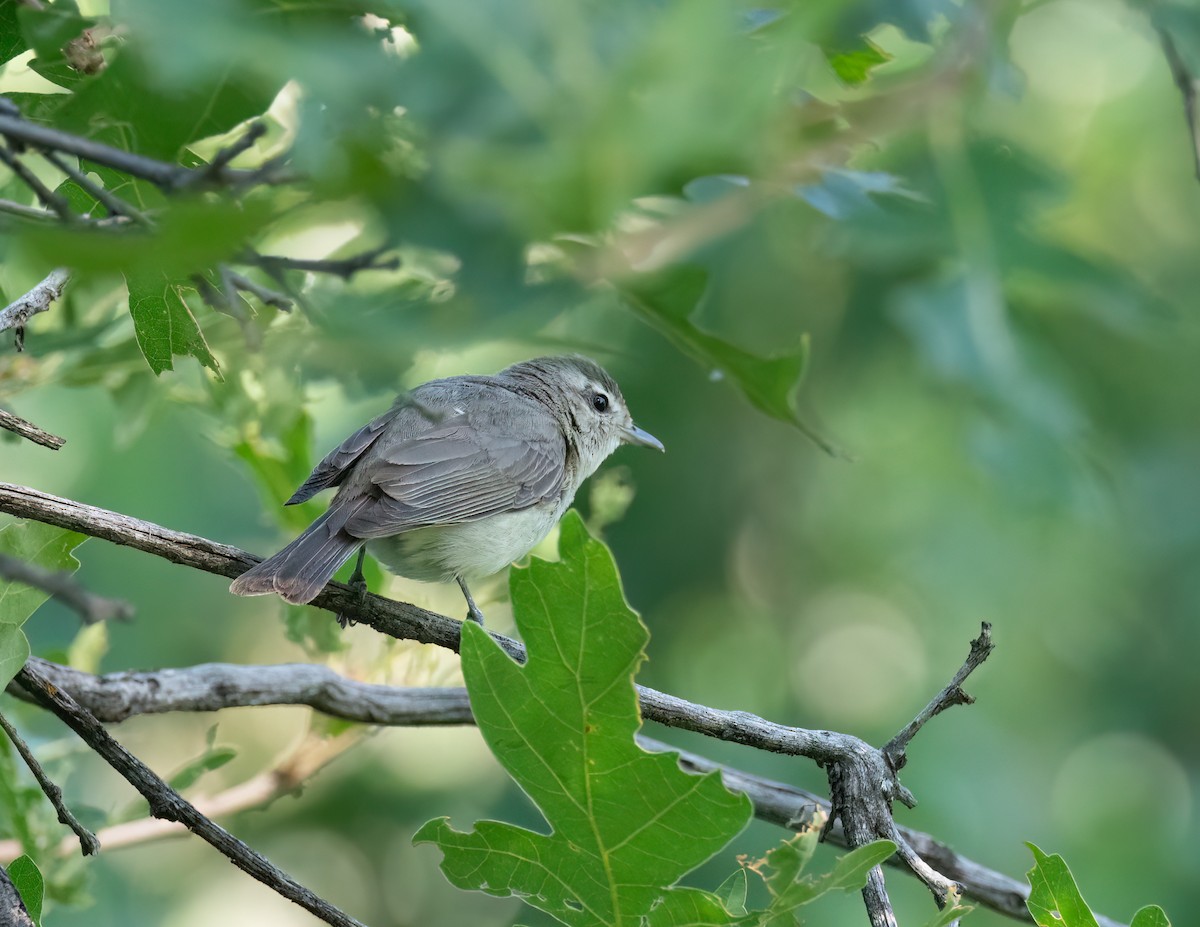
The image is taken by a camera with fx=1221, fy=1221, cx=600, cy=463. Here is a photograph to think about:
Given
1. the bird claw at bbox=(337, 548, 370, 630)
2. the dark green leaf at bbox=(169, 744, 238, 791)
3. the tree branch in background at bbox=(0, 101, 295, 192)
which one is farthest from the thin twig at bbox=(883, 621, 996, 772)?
the dark green leaf at bbox=(169, 744, 238, 791)

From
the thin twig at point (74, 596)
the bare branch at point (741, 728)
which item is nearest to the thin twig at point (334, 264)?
the thin twig at point (74, 596)

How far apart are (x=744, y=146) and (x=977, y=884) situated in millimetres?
2382

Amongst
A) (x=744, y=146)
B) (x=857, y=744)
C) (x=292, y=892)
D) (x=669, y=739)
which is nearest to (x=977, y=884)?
(x=857, y=744)

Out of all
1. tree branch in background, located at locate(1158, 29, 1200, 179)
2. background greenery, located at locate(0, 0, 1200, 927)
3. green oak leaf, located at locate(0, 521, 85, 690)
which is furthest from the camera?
green oak leaf, located at locate(0, 521, 85, 690)

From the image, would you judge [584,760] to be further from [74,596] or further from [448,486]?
[448,486]

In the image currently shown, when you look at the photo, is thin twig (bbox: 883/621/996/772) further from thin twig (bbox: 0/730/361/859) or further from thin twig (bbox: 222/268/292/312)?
thin twig (bbox: 0/730/361/859)

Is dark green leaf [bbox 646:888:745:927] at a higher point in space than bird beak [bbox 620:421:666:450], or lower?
higher

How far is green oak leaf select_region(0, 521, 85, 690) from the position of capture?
6.93 ft

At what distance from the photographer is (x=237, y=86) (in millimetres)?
1482

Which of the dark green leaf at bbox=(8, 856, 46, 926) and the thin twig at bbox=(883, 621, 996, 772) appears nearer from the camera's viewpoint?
the dark green leaf at bbox=(8, 856, 46, 926)

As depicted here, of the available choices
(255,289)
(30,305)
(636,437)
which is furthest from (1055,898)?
(636,437)

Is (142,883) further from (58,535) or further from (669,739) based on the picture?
(58,535)

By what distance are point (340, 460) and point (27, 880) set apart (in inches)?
71.2

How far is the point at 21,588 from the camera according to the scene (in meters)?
2.13
